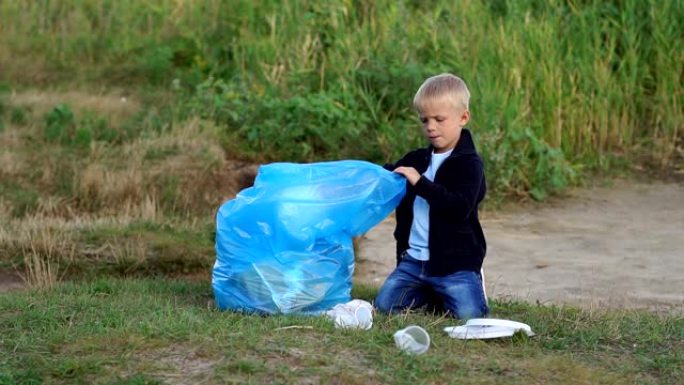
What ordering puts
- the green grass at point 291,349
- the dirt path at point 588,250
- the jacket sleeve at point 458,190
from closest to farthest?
the green grass at point 291,349
the jacket sleeve at point 458,190
the dirt path at point 588,250

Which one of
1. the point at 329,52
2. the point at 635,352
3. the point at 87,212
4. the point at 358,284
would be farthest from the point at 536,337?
the point at 329,52

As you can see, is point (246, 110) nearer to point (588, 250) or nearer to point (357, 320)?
point (588, 250)

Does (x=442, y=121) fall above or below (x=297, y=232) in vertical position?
above

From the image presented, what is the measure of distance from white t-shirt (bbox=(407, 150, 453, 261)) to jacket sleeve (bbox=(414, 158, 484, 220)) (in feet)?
0.32

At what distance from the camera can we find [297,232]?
17.2 ft

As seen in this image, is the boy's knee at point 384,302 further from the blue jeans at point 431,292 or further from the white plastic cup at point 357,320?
the white plastic cup at point 357,320

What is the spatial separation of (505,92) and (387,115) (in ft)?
3.10

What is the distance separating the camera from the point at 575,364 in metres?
4.61

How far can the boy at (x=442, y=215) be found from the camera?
5.45 meters

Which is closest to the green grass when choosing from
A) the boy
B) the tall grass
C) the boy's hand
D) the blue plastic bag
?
the blue plastic bag

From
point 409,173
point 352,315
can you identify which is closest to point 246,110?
point 409,173

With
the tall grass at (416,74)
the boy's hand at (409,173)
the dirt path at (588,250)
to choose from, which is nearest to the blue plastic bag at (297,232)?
the boy's hand at (409,173)

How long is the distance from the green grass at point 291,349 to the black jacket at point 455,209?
0.34 metres

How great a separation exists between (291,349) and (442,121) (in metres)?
1.45
